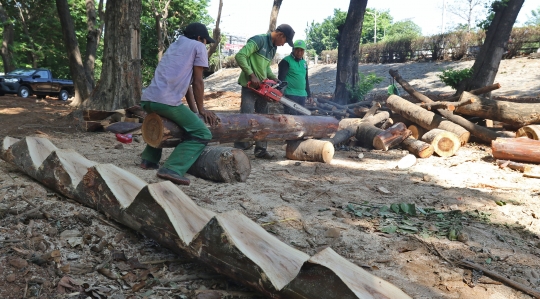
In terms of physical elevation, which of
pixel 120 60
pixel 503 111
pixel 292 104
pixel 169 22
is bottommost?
pixel 503 111

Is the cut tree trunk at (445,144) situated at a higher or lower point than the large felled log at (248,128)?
lower

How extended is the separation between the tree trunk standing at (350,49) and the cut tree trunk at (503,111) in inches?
180

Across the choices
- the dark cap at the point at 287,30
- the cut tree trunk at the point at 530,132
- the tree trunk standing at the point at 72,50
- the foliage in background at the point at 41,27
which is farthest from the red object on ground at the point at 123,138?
the foliage in background at the point at 41,27

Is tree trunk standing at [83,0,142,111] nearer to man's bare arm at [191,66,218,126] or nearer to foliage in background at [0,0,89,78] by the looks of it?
man's bare arm at [191,66,218,126]

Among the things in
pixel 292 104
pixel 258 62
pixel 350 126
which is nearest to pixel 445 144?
pixel 350 126

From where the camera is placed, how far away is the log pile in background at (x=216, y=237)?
2.07m

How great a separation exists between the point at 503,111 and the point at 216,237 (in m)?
7.39

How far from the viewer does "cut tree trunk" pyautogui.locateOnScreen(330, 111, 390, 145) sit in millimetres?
8430

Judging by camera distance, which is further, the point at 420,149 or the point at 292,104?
the point at 420,149

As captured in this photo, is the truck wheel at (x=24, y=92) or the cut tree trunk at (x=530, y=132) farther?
the truck wheel at (x=24, y=92)

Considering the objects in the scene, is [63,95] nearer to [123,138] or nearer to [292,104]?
[123,138]

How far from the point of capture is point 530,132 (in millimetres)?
7543

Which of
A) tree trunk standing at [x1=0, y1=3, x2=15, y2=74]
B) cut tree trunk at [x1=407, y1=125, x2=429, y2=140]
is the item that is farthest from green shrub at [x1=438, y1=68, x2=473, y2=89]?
tree trunk standing at [x1=0, y1=3, x2=15, y2=74]

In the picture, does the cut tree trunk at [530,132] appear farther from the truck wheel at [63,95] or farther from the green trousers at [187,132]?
the truck wheel at [63,95]
